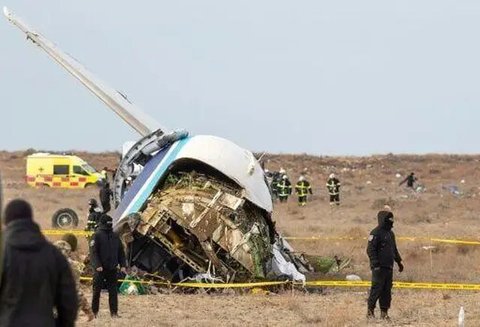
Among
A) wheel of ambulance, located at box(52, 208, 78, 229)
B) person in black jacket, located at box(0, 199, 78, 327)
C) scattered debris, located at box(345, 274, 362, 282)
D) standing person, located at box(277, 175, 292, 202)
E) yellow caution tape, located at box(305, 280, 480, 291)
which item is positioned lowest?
scattered debris, located at box(345, 274, 362, 282)

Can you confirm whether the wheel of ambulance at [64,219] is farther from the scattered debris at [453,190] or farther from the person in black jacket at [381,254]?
the scattered debris at [453,190]

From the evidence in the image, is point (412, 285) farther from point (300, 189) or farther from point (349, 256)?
point (300, 189)

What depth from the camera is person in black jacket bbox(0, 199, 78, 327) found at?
6672 millimetres

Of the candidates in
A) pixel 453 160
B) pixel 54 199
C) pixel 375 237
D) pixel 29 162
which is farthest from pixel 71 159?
pixel 453 160

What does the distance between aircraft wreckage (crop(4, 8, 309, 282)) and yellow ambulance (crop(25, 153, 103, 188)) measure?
2950 centimetres

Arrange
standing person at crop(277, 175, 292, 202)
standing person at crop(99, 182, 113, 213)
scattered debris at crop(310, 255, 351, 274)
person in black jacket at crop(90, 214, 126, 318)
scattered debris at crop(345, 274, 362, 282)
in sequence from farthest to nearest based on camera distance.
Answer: standing person at crop(277, 175, 292, 202) → standing person at crop(99, 182, 113, 213) → scattered debris at crop(310, 255, 351, 274) → scattered debris at crop(345, 274, 362, 282) → person in black jacket at crop(90, 214, 126, 318)

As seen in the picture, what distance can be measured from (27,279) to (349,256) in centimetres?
1651

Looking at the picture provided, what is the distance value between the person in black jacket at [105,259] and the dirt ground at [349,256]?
0.30m

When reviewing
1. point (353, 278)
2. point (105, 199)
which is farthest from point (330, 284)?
point (105, 199)

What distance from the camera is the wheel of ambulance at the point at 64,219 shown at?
28266mm

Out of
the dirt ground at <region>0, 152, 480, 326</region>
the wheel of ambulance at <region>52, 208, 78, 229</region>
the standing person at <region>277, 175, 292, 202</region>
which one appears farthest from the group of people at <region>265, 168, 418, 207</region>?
the wheel of ambulance at <region>52, 208, 78, 229</region>

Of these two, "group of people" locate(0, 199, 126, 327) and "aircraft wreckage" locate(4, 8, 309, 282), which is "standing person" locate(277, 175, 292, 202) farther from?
"group of people" locate(0, 199, 126, 327)

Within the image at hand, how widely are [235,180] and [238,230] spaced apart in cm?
97

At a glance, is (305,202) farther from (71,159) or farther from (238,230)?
(238,230)
